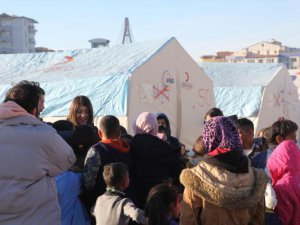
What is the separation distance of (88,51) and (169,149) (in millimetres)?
8148

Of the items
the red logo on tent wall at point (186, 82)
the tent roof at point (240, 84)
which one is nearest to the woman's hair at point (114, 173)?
the red logo on tent wall at point (186, 82)

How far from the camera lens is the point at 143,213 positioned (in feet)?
10.8

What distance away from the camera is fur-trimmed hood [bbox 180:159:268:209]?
8.38 feet

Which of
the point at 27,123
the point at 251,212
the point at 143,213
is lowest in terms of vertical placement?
the point at 143,213

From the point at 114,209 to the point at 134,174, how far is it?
1.84 ft

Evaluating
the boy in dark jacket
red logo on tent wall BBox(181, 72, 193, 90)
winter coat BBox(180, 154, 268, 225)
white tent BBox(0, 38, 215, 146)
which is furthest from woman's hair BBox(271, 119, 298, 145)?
red logo on tent wall BBox(181, 72, 193, 90)

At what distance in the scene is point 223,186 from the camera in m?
2.57

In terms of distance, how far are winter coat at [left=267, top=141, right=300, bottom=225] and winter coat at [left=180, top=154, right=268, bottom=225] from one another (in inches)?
36.9

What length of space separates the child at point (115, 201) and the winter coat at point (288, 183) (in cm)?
114

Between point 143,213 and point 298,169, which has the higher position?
point 298,169

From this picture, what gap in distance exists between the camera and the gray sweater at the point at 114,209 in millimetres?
3366

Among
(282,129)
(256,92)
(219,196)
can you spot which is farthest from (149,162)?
(256,92)

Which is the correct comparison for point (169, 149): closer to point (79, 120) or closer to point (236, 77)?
point (79, 120)

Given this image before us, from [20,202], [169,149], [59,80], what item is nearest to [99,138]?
[169,149]
